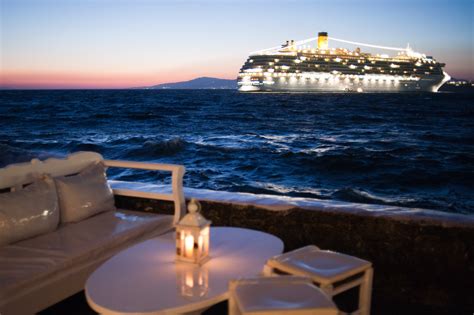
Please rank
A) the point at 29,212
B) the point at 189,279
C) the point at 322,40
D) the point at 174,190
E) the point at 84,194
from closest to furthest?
the point at 189,279 → the point at 29,212 → the point at 84,194 → the point at 174,190 → the point at 322,40

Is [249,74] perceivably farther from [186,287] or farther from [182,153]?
[186,287]

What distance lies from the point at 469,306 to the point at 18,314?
203 cm

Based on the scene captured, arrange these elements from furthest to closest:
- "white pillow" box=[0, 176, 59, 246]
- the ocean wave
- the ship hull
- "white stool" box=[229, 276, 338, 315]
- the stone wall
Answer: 1. the ship hull
2. the ocean wave
3. the stone wall
4. "white pillow" box=[0, 176, 59, 246]
5. "white stool" box=[229, 276, 338, 315]

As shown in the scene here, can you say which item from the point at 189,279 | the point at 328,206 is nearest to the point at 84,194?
the point at 189,279

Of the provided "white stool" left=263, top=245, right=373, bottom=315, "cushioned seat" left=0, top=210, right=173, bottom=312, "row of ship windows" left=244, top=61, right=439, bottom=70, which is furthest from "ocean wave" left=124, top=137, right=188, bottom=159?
"row of ship windows" left=244, top=61, right=439, bottom=70

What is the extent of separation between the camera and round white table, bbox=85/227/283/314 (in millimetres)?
1257

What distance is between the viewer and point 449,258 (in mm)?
2027

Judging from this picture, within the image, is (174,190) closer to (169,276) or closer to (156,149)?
(169,276)

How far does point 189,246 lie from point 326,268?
0.52 m

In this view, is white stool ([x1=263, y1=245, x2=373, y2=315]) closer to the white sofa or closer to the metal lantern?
the metal lantern

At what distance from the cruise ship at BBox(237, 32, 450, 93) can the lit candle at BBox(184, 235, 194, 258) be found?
45.7 m

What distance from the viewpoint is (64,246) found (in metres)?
1.83

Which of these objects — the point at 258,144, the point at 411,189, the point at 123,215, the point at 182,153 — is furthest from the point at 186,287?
the point at 258,144

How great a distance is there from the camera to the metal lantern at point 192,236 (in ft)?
4.98
